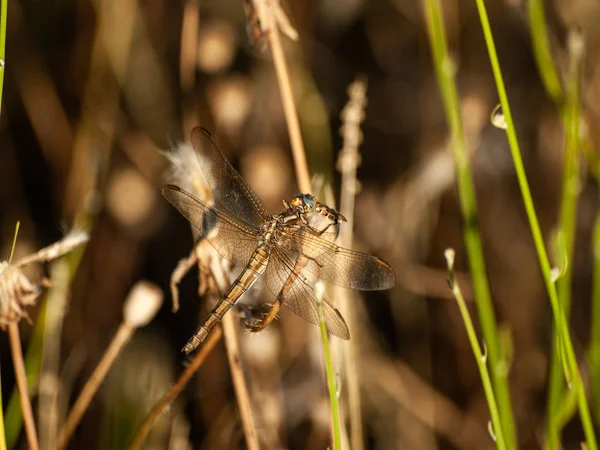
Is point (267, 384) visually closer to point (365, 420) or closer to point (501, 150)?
point (365, 420)

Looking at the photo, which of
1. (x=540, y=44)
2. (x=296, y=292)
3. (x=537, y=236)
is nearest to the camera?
(x=537, y=236)

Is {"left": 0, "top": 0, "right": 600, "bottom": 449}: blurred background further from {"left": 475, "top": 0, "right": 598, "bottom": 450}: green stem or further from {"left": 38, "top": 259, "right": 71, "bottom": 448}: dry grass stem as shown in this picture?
{"left": 475, "top": 0, "right": 598, "bottom": 450}: green stem

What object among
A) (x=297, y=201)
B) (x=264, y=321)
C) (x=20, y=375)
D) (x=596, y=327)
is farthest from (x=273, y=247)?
(x=596, y=327)

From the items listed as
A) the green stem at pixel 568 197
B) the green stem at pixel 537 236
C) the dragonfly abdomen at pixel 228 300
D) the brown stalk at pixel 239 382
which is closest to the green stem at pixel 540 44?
the green stem at pixel 568 197

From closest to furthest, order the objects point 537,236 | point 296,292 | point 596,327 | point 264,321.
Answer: point 537,236 → point 264,321 → point 296,292 → point 596,327

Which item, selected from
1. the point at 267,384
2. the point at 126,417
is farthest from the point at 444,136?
the point at 126,417

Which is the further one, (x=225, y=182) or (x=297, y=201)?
(x=225, y=182)

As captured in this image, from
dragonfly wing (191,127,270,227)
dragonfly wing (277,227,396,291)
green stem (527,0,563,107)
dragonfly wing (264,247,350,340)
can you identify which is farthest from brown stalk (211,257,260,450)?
green stem (527,0,563,107)

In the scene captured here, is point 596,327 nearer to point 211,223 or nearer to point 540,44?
point 540,44
